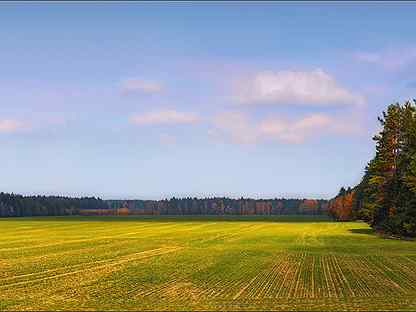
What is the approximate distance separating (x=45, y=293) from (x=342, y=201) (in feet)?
488

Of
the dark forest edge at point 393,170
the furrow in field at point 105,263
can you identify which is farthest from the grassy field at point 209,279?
the dark forest edge at point 393,170

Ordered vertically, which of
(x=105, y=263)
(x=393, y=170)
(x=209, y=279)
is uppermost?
(x=393, y=170)

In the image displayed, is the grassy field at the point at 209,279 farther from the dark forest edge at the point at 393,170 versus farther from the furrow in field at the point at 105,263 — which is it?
the dark forest edge at the point at 393,170

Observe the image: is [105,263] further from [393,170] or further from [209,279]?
[393,170]

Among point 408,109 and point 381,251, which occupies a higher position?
point 408,109

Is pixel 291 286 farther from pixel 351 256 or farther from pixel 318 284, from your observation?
pixel 351 256

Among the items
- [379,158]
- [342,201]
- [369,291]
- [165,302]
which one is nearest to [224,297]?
[165,302]

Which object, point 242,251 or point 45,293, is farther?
point 242,251

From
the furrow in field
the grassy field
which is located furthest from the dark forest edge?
the furrow in field

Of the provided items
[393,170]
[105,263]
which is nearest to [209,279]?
[105,263]

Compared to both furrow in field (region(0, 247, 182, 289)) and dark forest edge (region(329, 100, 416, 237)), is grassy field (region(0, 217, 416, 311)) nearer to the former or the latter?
furrow in field (region(0, 247, 182, 289))

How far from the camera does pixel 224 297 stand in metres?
27.6

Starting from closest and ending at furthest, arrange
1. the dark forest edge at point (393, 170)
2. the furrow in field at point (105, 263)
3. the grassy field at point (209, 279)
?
the grassy field at point (209, 279) < the furrow in field at point (105, 263) < the dark forest edge at point (393, 170)

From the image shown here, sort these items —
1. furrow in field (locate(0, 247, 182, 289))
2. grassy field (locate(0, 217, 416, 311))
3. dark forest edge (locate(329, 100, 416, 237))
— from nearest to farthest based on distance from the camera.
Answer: grassy field (locate(0, 217, 416, 311))
furrow in field (locate(0, 247, 182, 289))
dark forest edge (locate(329, 100, 416, 237))
